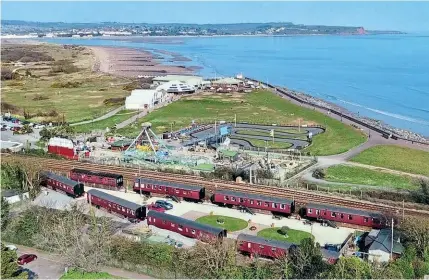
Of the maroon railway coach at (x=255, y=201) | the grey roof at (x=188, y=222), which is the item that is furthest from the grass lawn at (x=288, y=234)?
the grey roof at (x=188, y=222)

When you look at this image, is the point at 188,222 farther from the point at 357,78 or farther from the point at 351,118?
the point at 357,78

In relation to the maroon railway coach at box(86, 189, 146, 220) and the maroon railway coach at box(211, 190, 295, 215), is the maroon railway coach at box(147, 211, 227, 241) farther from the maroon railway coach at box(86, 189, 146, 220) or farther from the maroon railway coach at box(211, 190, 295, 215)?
the maroon railway coach at box(211, 190, 295, 215)

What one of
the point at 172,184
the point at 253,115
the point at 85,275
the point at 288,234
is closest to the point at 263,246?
the point at 288,234

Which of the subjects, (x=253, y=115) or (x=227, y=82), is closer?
(x=253, y=115)

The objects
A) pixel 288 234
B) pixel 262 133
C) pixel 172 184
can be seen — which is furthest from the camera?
pixel 262 133

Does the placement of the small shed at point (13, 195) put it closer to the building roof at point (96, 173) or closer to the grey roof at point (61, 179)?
the grey roof at point (61, 179)

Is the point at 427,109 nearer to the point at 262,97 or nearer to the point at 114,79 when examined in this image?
the point at 262,97

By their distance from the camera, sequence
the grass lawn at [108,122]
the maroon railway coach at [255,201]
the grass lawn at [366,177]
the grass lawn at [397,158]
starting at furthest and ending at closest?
1. the grass lawn at [108,122]
2. the grass lawn at [397,158]
3. the grass lawn at [366,177]
4. the maroon railway coach at [255,201]
